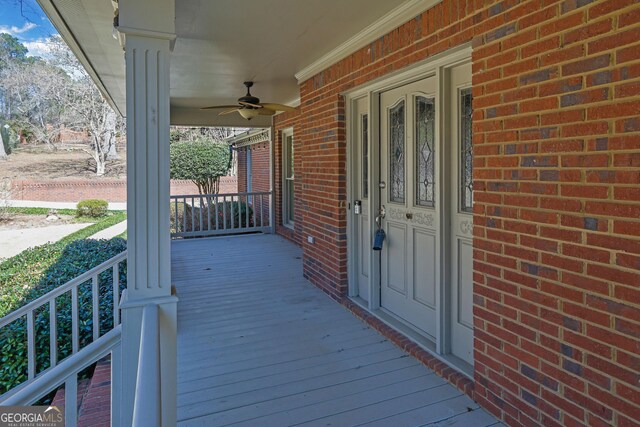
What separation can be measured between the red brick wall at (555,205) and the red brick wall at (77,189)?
17.5 metres

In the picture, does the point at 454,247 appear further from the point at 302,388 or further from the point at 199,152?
the point at 199,152

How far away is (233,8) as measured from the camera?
9.98 feet

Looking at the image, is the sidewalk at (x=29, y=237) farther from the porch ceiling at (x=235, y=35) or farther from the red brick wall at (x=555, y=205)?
the red brick wall at (x=555, y=205)

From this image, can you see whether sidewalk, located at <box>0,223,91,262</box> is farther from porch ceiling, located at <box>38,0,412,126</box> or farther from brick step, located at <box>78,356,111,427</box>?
Result: brick step, located at <box>78,356,111,427</box>

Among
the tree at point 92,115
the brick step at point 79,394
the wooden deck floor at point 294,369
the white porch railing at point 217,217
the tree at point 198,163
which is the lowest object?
the brick step at point 79,394

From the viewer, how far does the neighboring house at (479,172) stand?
1692 mm

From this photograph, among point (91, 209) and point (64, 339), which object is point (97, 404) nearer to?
point (64, 339)

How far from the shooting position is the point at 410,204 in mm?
3367

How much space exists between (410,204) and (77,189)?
20748 mm

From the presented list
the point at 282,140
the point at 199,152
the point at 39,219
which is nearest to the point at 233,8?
the point at 282,140

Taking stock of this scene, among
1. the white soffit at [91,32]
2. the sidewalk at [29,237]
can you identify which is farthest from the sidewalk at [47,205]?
the white soffit at [91,32]

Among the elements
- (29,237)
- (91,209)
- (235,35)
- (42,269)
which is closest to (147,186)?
(235,35)

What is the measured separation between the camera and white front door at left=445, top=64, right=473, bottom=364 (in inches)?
108

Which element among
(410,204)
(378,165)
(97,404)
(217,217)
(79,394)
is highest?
(378,165)
